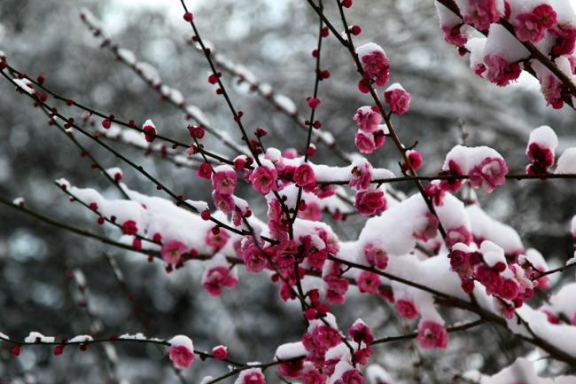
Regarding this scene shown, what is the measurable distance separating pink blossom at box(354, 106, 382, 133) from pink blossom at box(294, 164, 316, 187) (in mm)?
184

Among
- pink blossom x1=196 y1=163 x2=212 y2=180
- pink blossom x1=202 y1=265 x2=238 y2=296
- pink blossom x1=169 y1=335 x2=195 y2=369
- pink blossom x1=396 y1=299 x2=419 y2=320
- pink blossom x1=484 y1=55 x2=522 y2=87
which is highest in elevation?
pink blossom x1=202 y1=265 x2=238 y2=296

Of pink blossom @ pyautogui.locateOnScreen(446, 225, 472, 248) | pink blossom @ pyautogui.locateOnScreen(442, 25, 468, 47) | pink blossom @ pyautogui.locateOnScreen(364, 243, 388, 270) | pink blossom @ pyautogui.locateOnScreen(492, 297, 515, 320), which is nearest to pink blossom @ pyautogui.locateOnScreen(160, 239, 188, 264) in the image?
pink blossom @ pyautogui.locateOnScreen(364, 243, 388, 270)

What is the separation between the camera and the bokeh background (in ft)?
24.0

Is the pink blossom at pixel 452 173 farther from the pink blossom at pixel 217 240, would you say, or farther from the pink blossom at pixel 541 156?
the pink blossom at pixel 217 240

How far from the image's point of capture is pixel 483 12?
1.10 meters

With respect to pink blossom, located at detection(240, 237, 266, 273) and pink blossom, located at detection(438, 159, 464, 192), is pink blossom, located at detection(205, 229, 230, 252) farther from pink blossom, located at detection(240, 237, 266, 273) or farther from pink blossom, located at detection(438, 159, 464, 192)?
pink blossom, located at detection(438, 159, 464, 192)

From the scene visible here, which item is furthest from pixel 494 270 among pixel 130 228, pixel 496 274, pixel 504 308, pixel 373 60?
pixel 130 228

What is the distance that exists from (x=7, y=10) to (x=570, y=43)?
33.5ft

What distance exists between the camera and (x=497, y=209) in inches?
283

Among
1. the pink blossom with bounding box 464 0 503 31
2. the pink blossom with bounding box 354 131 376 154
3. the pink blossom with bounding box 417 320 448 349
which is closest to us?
the pink blossom with bounding box 464 0 503 31

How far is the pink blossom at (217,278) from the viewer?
1.97 meters

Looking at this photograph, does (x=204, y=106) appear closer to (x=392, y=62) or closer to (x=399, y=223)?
(x=392, y=62)

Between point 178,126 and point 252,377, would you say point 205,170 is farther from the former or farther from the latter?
point 178,126

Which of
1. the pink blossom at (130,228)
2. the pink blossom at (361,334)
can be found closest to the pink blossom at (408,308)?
the pink blossom at (361,334)
